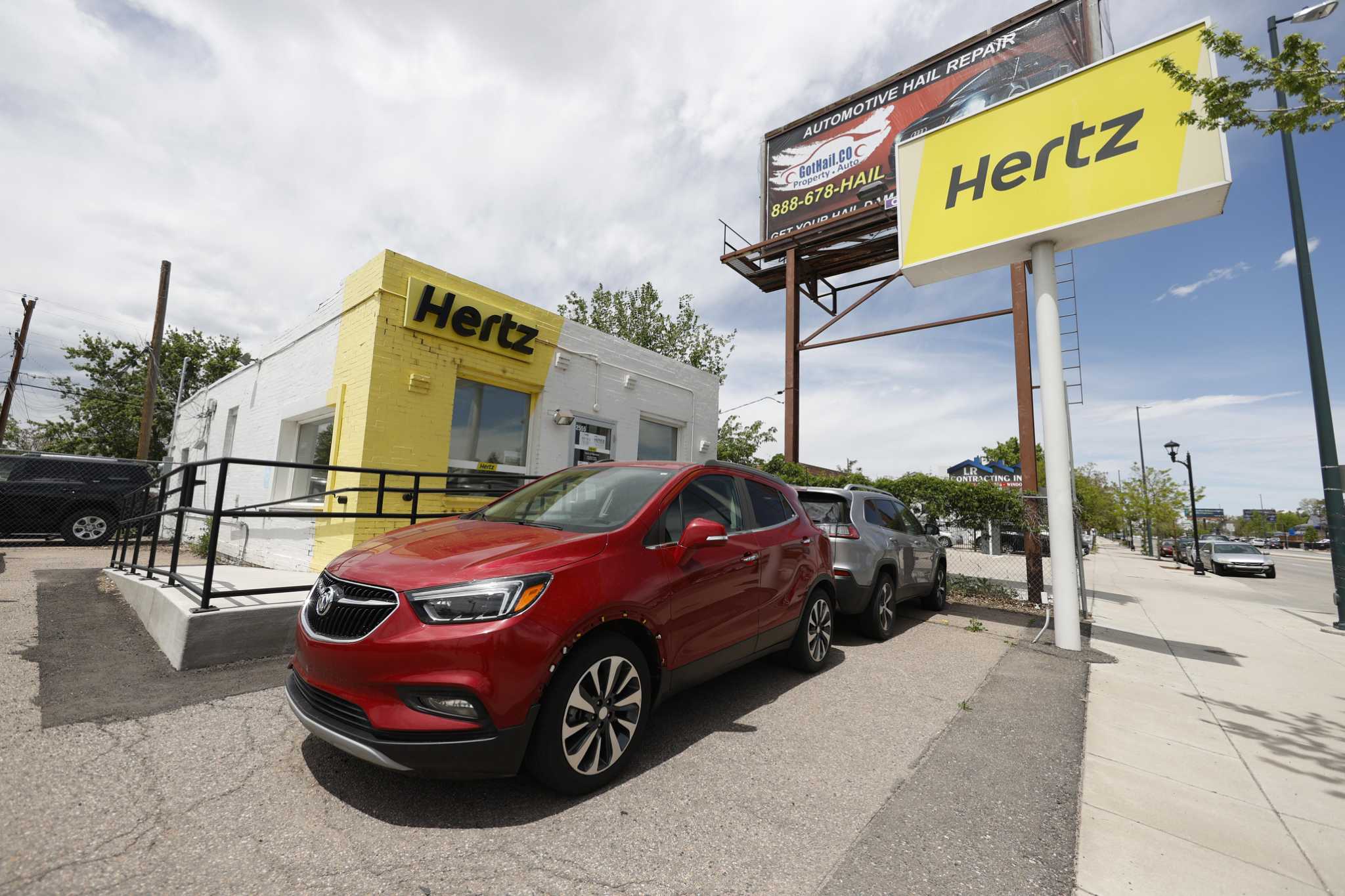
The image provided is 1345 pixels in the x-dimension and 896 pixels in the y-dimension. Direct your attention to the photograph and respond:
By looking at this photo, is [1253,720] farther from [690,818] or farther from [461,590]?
[461,590]

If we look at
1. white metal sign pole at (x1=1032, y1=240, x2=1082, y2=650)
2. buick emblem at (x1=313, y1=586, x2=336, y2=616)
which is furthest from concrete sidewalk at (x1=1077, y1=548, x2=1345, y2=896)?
buick emblem at (x1=313, y1=586, x2=336, y2=616)

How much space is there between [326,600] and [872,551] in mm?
4993

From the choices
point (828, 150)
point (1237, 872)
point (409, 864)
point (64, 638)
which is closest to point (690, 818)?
point (409, 864)

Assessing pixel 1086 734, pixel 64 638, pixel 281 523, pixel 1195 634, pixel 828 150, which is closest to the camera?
pixel 1086 734

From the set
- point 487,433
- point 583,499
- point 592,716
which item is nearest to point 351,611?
point 592,716

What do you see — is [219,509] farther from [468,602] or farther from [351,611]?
[468,602]

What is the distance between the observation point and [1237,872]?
7.70 ft

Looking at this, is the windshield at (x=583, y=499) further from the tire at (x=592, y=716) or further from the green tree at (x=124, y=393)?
the green tree at (x=124, y=393)

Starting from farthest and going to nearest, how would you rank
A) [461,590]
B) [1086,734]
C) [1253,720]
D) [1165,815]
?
[1253,720], [1086,734], [1165,815], [461,590]

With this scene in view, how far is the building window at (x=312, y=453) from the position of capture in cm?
852

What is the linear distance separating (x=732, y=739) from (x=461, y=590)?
6.44 feet

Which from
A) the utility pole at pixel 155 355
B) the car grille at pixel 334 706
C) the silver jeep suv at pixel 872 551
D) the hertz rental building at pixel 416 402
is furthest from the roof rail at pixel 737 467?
the utility pole at pixel 155 355

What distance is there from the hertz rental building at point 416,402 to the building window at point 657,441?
0.13 ft

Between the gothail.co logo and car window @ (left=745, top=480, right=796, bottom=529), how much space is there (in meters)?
10.7
